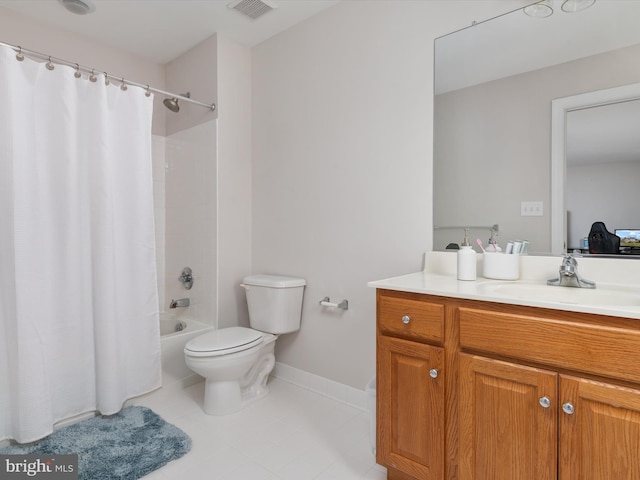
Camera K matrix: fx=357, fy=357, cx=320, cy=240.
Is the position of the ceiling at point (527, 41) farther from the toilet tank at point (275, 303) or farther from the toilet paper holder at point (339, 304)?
the toilet tank at point (275, 303)

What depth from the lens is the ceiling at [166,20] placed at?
2164 mm

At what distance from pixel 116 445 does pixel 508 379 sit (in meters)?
1.73

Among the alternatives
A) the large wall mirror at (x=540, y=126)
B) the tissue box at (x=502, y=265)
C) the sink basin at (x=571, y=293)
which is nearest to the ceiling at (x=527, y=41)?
the large wall mirror at (x=540, y=126)

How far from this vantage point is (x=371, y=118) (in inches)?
79.0

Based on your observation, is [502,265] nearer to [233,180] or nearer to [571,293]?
[571,293]

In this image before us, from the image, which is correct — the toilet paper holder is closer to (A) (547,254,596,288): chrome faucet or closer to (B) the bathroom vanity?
(B) the bathroom vanity

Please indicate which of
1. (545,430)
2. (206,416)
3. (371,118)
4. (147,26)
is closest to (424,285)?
(545,430)

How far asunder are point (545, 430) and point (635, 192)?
3.20ft

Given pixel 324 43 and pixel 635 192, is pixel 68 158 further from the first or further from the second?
pixel 635 192

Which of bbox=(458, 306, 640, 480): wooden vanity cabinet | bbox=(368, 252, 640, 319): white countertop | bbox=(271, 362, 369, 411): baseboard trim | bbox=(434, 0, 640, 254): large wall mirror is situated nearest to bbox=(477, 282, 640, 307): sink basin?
bbox=(368, 252, 640, 319): white countertop

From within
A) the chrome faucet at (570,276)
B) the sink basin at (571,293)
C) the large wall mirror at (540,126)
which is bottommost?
the sink basin at (571,293)

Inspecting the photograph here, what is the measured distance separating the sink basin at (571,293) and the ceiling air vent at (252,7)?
2.00m

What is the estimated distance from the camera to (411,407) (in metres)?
1.33

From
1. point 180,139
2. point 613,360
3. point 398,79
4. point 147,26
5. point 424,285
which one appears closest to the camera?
point 613,360
